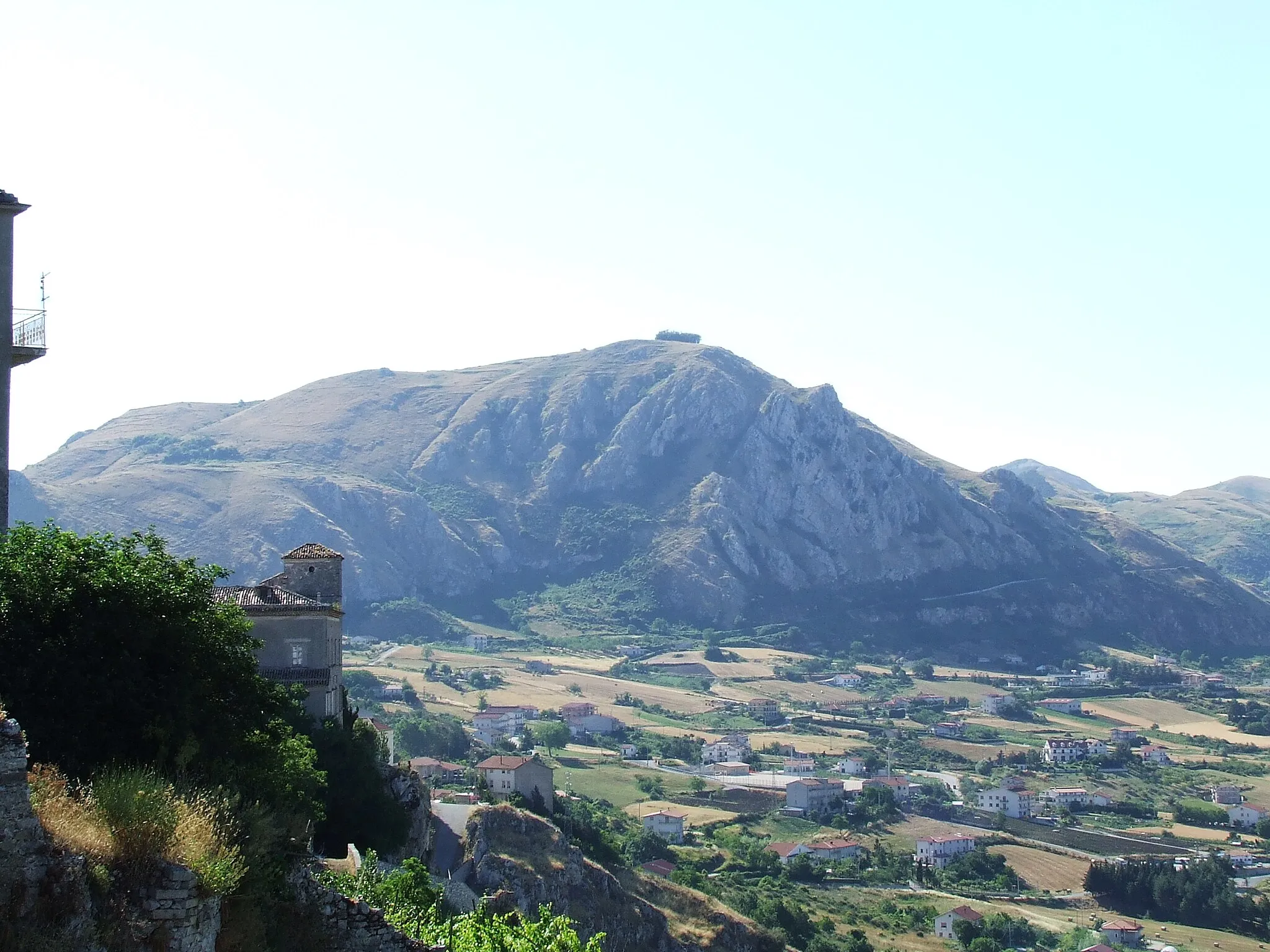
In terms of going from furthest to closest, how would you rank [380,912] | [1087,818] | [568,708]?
[568,708] < [1087,818] < [380,912]

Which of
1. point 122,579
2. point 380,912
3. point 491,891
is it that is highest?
point 122,579

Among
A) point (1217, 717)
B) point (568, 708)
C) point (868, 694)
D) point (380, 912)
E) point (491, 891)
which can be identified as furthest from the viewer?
point (868, 694)

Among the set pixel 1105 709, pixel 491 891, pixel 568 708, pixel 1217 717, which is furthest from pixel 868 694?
pixel 491 891

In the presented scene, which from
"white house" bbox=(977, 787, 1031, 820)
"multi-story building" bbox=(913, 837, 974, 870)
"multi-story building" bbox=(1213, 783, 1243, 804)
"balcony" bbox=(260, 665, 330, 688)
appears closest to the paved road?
"balcony" bbox=(260, 665, 330, 688)

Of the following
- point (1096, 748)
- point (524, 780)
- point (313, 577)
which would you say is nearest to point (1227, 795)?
point (1096, 748)

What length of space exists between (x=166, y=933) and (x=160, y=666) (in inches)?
195

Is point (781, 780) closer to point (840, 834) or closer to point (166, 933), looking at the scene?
point (840, 834)

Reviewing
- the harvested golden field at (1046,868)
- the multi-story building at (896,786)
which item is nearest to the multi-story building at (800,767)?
the multi-story building at (896,786)

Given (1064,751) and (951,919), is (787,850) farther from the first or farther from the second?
(1064,751)

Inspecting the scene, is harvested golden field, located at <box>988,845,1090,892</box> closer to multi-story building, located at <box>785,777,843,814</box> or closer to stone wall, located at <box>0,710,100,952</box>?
multi-story building, located at <box>785,777,843,814</box>

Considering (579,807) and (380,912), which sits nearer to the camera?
(380,912)

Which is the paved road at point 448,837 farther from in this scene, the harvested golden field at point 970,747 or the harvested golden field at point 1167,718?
the harvested golden field at point 1167,718

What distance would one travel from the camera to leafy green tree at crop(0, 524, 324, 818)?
13.0m

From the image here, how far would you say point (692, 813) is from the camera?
111000 mm
